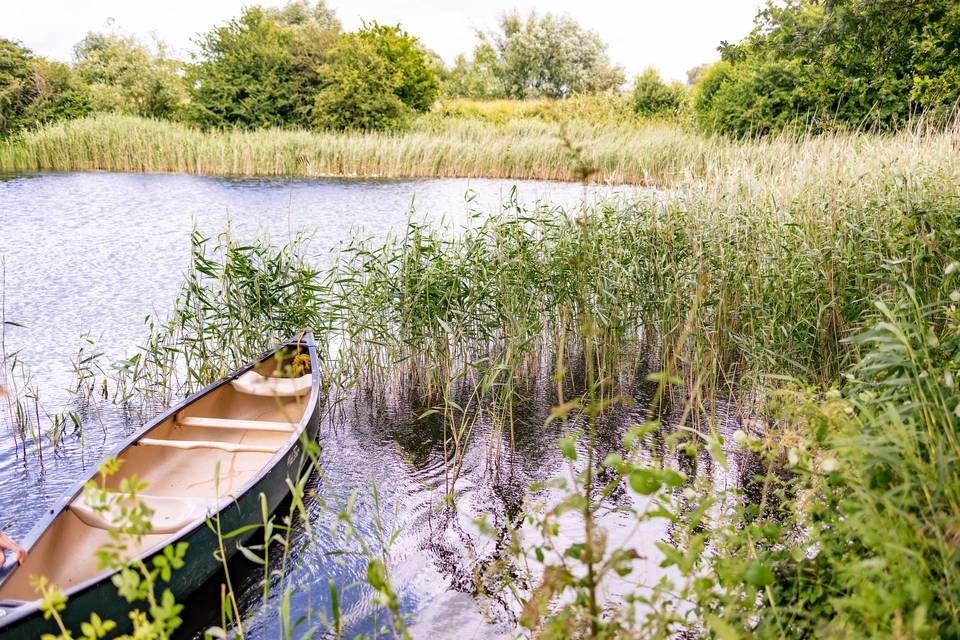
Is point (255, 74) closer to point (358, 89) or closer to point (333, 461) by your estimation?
point (358, 89)

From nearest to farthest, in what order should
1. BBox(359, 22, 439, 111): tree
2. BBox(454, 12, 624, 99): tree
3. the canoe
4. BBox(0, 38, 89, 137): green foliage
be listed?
1. the canoe
2. BBox(0, 38, 89, 137): green foliage
3. BBox(359, 22, 439, 111): tree
4. BBox(454, 12, 624, 99): tree

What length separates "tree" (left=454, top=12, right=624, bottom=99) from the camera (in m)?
38.2

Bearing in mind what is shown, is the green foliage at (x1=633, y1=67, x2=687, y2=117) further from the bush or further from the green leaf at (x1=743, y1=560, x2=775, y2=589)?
the green leaf at (x1=743, y1=560, x2=775, y2=589)

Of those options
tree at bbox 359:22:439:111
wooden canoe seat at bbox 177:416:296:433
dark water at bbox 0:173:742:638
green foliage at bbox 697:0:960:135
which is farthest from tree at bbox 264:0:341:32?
wooden canoe seat at bbox 177:416:296:433

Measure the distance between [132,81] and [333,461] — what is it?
27.1m

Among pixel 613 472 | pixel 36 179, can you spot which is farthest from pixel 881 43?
pixel 36 179

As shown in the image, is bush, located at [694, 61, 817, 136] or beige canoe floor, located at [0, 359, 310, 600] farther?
bush, located at [694, 61, 817, 136]

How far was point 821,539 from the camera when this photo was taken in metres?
2.32

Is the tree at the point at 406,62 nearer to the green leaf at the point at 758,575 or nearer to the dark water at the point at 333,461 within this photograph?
the dark water at the point at 333,461

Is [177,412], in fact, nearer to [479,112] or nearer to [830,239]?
[830,239]

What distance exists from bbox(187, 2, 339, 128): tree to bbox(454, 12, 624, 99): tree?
1489cm

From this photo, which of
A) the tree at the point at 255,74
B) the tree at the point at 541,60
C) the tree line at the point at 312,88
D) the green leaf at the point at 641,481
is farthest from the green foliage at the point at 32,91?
the green leaf at the point at 641,481

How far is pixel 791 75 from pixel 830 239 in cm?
1285

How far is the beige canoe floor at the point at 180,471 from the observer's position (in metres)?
3.24
